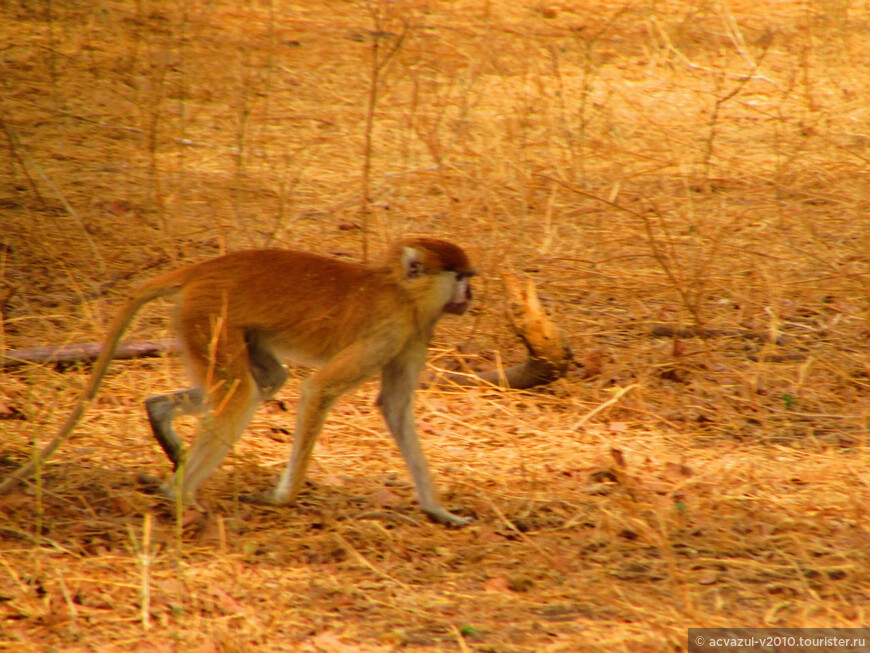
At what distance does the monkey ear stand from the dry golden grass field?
96 centimetres

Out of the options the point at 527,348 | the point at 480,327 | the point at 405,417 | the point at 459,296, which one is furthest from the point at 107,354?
the point at 480,327

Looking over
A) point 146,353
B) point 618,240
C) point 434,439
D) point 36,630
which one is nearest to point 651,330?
point 618,240

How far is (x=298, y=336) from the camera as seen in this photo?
4066mm

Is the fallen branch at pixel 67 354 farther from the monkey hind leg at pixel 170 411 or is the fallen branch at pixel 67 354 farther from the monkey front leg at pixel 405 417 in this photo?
the monkey front leg at pixel 405 417

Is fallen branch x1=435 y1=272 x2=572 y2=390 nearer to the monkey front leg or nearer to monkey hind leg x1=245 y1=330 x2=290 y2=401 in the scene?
the monkey front leg

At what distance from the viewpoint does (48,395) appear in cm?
488

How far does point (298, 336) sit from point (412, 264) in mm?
543

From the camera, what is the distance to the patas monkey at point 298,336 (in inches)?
152

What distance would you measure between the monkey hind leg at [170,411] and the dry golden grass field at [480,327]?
20 centimetres

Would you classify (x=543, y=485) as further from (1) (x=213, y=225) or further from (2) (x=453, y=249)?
(1) (x=213, y=225)

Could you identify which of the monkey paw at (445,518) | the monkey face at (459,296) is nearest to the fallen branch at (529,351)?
the monkey face at (459,296)

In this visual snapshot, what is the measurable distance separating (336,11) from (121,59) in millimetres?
2796

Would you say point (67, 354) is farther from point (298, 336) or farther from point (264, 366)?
point (298, 336)

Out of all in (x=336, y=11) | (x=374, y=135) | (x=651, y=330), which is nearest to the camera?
(x=651, y=330)
